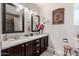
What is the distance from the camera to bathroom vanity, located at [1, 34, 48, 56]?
170 centimetres

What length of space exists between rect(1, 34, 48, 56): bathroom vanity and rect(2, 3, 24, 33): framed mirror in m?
0.21

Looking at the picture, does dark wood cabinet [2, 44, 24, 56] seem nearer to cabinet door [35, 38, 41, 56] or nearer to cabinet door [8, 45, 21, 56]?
cabinet door [8, 45, 21, 56]

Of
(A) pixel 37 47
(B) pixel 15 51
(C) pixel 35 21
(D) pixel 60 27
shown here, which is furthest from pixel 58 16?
(B) pixel 15 51

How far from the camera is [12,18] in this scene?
75.8 inches

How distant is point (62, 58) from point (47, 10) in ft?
2.84

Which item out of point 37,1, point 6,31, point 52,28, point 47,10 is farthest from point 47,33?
point 6,31

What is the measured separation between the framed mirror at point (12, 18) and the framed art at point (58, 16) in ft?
1.85

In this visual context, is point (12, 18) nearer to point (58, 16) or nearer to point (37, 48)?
point (37, 48)

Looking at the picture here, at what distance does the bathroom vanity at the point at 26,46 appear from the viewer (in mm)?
1701

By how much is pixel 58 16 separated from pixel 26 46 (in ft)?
2.50

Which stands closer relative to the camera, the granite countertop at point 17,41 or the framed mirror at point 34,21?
the granite countertop at point 17,41

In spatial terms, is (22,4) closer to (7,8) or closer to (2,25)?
(7,8)

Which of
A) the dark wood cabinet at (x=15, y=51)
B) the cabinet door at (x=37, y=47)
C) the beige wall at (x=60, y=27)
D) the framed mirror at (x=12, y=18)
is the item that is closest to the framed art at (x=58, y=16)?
the beige wall at (x=60, y=27)

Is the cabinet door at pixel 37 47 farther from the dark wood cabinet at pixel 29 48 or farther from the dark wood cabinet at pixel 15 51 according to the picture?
the dark wood cabinet at pixel 15 51
